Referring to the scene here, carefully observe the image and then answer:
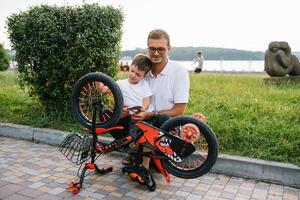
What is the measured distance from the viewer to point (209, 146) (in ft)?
11.2

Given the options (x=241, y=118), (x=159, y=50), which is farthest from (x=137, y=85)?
(x=241, y=118)

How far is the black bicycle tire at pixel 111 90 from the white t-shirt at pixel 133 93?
33 centimetres

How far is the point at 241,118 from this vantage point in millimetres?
5379

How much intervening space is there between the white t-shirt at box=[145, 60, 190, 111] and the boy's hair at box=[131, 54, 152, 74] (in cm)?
25

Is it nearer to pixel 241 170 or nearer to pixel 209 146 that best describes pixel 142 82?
pixel 209 146

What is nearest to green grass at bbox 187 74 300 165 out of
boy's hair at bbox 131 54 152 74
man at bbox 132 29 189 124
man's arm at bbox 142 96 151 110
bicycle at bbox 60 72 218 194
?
bicycle at bbox 60 72 218 194

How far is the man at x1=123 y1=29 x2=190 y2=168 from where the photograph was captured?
148 inches

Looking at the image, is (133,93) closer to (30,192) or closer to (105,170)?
(105,170)

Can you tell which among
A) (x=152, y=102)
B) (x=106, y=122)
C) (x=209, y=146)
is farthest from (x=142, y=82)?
(x=209, y=146)

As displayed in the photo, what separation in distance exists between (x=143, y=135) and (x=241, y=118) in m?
2.27

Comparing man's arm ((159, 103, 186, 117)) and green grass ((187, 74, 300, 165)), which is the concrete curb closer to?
green grass ((187, 74, 300, 165))

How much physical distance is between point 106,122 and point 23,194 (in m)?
1.05

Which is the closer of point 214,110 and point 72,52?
point 72,52

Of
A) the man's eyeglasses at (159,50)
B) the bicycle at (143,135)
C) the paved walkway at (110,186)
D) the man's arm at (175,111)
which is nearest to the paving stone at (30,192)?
the paved walkway at (110,186)
